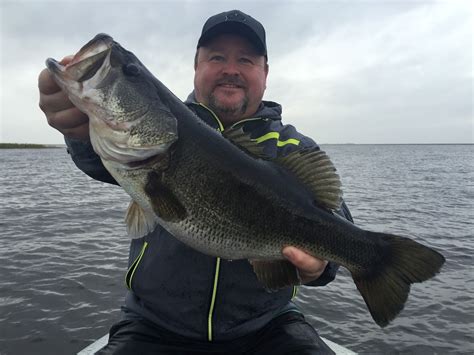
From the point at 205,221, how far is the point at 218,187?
0.27 metres

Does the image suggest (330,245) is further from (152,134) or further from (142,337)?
(142,337)

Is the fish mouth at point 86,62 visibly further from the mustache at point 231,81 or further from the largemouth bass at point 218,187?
the mustache at point 231,81

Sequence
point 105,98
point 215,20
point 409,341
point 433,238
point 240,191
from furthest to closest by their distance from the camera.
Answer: point 433,238, point 409,341, point 215,20, point 240,191, point 105,98

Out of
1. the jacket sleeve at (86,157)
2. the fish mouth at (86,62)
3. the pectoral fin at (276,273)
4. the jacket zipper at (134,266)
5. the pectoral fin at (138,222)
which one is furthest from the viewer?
the jacket zipper at (134,266)

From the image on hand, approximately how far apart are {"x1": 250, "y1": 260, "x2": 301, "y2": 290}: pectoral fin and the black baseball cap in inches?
96.2

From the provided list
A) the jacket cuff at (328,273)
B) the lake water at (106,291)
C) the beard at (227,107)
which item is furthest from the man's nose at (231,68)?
the lake water at (106,291)

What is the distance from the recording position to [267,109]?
446 cm

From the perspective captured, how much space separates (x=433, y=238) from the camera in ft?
44.5

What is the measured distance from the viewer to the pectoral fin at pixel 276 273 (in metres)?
3.15

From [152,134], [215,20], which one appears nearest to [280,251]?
[152,134]

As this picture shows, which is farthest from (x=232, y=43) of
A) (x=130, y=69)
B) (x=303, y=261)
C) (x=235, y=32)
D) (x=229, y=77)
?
(x=303, y=261)

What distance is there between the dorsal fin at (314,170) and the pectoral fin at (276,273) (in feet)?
1.99

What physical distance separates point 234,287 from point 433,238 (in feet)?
39.8

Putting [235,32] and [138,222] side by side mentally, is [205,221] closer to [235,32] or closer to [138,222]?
[138,222]
